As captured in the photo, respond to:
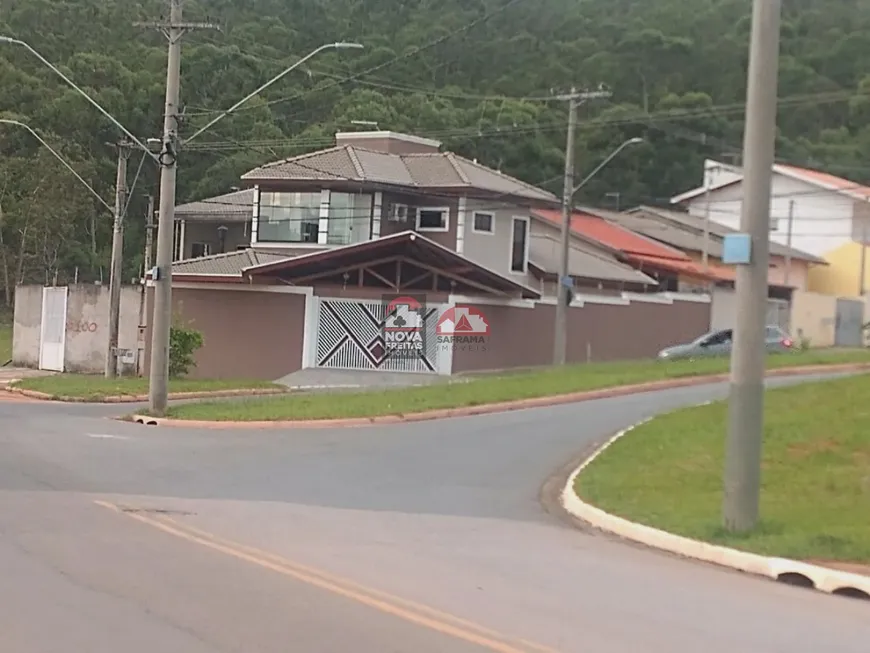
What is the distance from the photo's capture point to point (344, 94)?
56.2 metres

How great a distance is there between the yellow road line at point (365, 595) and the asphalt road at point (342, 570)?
0.02 m

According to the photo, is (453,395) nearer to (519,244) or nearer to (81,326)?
(519,244)

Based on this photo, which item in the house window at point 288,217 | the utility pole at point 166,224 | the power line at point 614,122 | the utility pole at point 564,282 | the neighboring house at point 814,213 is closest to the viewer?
the utility pole at point 166,224

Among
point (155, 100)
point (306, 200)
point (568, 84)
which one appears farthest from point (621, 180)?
point (306, 200)

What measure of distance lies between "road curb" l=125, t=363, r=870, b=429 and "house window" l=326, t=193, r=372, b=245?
15.2 metres

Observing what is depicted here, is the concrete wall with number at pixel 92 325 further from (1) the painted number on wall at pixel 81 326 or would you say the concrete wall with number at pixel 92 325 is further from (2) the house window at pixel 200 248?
(2) the house window at pixel 200 248

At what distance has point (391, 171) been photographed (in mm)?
43656

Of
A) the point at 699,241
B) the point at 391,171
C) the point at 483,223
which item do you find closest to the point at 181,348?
the point at 391,171

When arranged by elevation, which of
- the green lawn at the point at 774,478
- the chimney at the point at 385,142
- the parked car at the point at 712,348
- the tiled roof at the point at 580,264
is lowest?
the green lawn at the point at 774,478

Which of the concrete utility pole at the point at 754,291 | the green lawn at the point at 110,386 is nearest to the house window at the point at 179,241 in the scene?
the green lawn at the point at 110,386

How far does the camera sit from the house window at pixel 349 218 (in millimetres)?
42094

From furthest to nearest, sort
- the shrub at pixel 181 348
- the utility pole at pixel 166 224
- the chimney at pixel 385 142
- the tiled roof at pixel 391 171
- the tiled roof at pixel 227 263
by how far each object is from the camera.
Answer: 1. the chimney at pixel 385 142
2. the tiled roof at pixel 391 171
3. the tiled roof at pixel 227 263
4. the shrub at pixel 181 348
5. the utility pole at pixel 166 224

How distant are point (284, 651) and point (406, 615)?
4.25 ft

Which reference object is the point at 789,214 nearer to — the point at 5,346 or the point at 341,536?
the point at 5,346
